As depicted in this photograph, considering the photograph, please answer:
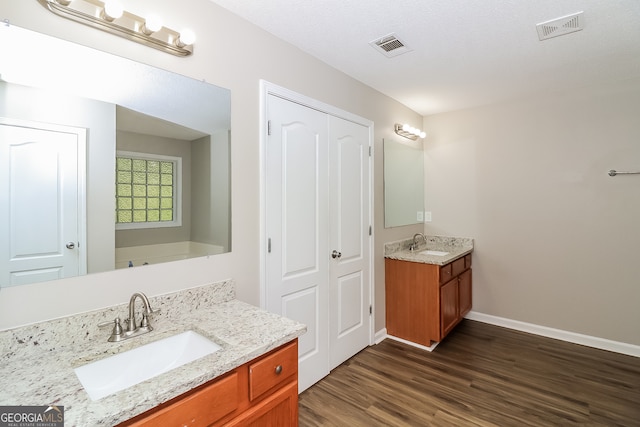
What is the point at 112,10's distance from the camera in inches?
48.8

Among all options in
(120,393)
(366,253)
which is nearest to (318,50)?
(366,253)

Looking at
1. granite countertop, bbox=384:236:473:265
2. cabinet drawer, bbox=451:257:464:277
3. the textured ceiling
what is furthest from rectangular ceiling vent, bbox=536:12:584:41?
cabinet drawer, bbox=451:257:464:277

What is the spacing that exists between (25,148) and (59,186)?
0.53 ft

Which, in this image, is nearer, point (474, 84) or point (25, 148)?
point (25, 148)

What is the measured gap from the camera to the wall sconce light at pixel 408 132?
3307 millimetres

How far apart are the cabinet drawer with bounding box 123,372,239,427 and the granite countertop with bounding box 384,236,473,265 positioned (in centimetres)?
219

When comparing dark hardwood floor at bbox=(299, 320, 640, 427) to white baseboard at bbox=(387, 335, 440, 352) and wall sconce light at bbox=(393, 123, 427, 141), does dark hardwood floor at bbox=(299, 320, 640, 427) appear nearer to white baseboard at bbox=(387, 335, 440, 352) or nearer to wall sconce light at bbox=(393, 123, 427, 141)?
white baseboard at bbox=(387, 335, 440, 352)

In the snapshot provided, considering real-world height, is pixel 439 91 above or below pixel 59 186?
above

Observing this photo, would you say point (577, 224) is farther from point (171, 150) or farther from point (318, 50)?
point (171, 150)

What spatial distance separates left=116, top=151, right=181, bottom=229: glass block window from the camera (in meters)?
1.36

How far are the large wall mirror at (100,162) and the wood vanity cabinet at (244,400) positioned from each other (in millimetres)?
687

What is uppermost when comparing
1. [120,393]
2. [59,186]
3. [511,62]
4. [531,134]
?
[511,62]

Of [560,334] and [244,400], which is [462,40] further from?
[560,334]

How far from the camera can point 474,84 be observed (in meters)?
2.87
